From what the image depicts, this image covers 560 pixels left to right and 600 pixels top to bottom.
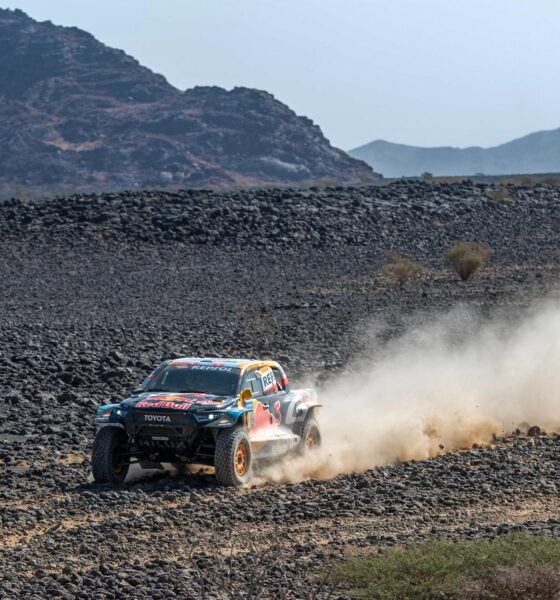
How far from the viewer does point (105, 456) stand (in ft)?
45.4

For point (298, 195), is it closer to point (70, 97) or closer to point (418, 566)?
point (418, 566)

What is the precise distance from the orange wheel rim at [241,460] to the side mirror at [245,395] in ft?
2.26

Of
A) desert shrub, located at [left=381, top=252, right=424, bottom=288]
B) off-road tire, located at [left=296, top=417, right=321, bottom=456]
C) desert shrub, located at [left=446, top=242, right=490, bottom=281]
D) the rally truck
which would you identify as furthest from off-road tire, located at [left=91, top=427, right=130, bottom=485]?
desert shrub, located at [left=446, top=242, right=490, bottom=281]

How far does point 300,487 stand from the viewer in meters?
14.1

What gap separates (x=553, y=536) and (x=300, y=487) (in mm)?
3758

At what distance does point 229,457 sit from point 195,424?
0.54m

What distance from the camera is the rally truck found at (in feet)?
45.4

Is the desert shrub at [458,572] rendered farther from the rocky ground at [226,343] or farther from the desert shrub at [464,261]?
the desert shrub at [464,261]

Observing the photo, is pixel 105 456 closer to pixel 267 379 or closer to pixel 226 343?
pixel 267 379

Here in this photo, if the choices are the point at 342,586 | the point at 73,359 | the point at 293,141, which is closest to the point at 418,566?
the point at 342,586

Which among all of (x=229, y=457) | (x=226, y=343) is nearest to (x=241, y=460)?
(x=229, y=457)

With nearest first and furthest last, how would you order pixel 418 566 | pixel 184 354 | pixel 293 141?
pixel 418 566
pixel 184 354
pixel 293 141

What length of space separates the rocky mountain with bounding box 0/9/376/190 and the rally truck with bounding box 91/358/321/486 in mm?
115549

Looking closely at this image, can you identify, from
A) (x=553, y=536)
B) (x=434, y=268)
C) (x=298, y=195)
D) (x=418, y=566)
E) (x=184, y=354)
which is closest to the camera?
(x=418, y=566)
